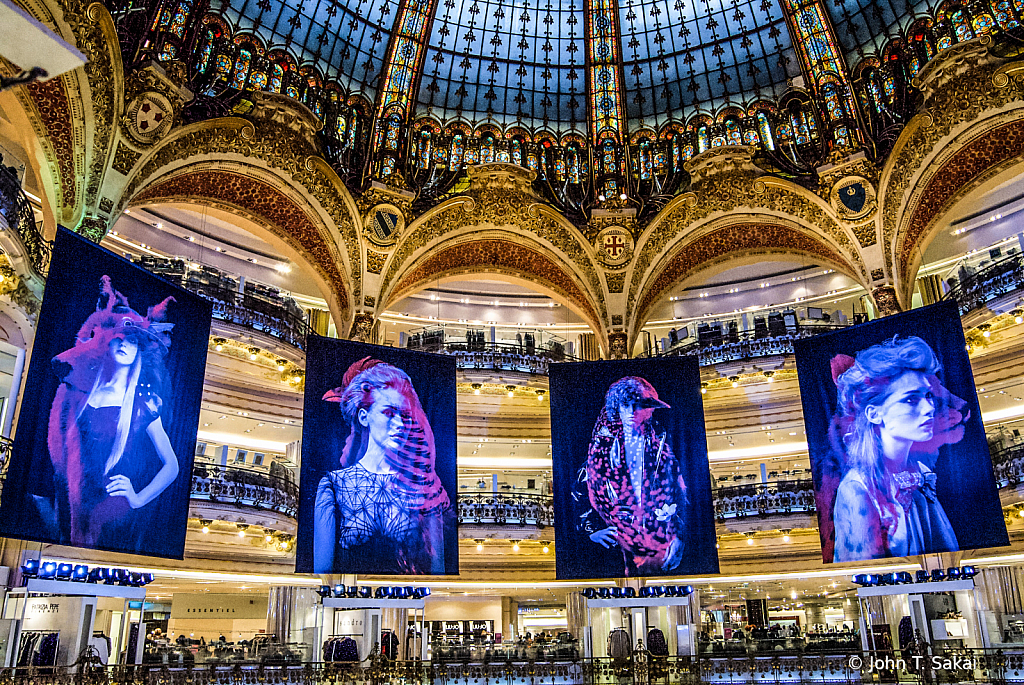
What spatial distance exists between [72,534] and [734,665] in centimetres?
1505

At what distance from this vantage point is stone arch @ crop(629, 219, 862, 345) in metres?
25.8

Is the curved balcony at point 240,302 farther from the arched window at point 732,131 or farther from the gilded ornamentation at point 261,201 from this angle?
the arched window at point 732,131

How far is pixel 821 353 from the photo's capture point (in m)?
22.5

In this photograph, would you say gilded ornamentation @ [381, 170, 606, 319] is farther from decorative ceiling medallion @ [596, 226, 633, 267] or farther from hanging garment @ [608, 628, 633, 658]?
hanging garment @ [608, 628, 633, 658]

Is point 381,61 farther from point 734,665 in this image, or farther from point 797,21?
point 734,665

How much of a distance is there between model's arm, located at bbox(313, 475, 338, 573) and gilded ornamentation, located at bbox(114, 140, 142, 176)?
931 cm

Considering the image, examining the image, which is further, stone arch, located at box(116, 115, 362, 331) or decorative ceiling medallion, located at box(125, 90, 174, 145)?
stone arch, located at box(116, 115, 362, 331)

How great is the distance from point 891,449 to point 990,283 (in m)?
5.34

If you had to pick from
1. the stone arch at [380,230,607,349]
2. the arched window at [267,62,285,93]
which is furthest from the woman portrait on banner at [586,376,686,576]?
the arched window at [267,62,285,93]

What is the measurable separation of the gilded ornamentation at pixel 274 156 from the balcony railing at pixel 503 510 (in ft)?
24.4

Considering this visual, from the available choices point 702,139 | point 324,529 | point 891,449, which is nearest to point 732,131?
point 702,139

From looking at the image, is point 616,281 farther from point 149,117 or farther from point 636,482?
point 149,117

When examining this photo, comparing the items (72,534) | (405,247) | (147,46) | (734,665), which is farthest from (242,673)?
(147,46)

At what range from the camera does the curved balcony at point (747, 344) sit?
24.5 metres
